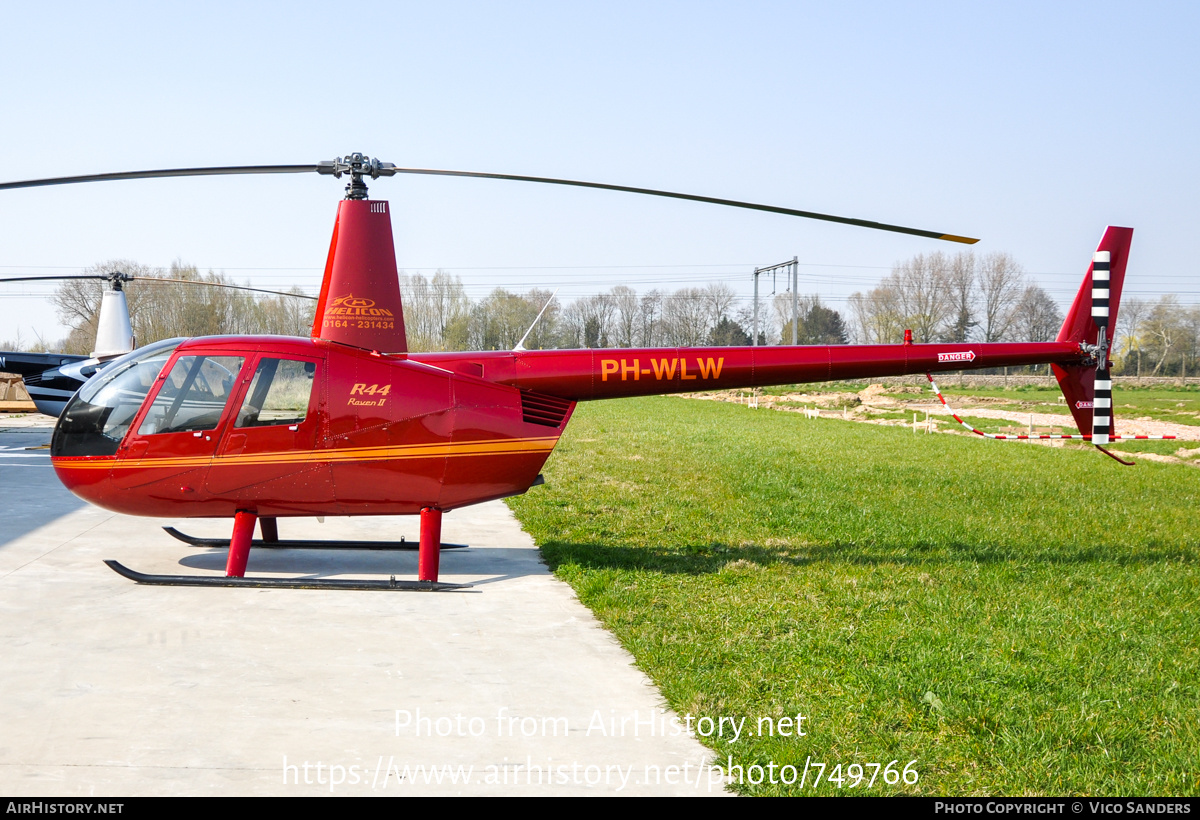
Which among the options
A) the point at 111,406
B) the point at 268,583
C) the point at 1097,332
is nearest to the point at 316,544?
the point at 268,583

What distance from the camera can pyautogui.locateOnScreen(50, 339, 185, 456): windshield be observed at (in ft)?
23.7

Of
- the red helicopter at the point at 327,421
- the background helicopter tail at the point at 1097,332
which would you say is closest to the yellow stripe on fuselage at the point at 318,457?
the red helicopter at the point at 327,421

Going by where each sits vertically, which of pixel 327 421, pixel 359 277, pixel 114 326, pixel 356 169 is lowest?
pixel 327 421

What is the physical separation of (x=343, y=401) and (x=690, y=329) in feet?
250

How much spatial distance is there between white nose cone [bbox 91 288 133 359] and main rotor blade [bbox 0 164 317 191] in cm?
1136

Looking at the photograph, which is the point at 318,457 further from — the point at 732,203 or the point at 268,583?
the point at 732,203

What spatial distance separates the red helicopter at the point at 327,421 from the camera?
7.15 metres

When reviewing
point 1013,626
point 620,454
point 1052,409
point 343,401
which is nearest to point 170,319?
point 620,454

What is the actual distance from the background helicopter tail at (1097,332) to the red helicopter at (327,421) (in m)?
2.57

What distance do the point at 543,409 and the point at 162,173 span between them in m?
3.43

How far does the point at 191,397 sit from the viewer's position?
283 inches

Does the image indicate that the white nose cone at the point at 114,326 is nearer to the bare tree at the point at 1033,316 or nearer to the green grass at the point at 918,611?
the green grass at the point at 918,611
